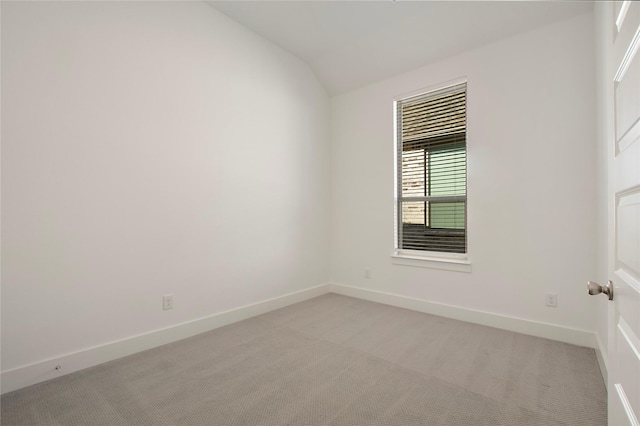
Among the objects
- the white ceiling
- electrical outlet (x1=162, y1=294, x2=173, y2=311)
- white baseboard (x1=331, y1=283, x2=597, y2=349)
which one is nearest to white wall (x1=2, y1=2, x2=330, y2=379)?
electrical outlet (x1=162, y1=294, x2=173, y2=311)

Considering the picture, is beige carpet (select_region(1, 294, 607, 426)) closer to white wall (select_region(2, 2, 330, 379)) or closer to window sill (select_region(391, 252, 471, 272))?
white wall (select_region(2, 2, 330, 379))

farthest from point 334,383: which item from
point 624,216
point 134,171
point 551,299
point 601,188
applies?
point 601,188

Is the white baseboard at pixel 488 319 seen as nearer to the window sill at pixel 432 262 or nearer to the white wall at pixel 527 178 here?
the white wall at pixel 527 178

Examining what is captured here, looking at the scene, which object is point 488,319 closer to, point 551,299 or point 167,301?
point 551,299

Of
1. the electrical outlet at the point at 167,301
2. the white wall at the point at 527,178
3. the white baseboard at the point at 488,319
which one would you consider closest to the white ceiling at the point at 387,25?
the white wall at the point at 527,178

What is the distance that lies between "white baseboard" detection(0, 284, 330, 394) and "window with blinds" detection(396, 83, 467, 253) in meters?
1.88

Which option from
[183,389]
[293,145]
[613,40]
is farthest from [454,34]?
[183,389]

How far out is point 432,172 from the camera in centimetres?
347

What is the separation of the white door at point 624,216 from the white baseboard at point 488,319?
6.05ft

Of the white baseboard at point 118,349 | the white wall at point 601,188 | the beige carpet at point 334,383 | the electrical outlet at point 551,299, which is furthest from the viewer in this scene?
the electrical outlet at point 551,299

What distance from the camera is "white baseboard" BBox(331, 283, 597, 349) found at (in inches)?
98.0

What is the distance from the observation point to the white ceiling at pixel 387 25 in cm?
267

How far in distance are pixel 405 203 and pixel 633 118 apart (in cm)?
296

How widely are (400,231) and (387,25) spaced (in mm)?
2271
